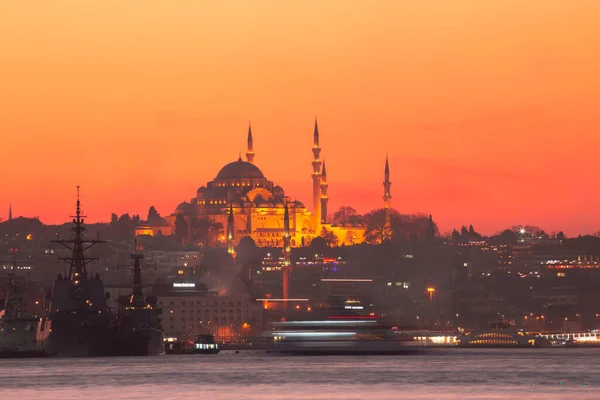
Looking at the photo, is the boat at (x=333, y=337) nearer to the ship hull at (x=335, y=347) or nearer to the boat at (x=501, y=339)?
the ship hull at (x=335, y=347)

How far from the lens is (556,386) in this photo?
72812 mm

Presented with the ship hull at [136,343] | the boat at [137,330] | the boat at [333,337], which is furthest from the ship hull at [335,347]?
the boat at [137,330]

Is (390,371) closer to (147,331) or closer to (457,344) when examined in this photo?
(147,331)

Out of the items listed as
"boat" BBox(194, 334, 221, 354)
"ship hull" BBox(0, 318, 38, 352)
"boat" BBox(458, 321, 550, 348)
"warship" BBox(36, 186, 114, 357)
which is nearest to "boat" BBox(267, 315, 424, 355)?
"warship" BBox(36, 186, 114, 357)

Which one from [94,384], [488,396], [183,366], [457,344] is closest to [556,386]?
[488,396]

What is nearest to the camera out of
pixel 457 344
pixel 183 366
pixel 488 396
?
pixel 488 396

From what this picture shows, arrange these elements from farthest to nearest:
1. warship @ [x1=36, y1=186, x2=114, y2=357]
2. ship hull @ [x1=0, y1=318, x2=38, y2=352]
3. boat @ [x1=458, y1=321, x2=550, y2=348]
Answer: boat @ [x1=458, y1=321, x2=550, y2=348]
ship hull @ [x1=0, y1=318, x2=38, y2=352]
warship @ [x1=36, y1=186, x2=114, y2=357]

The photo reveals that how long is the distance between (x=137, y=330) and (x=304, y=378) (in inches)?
1409

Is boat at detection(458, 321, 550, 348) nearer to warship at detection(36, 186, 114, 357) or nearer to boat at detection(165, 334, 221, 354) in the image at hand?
boat at detection(165, 334, 221, 354)

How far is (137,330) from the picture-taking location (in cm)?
11325

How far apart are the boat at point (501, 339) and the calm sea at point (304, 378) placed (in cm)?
5197

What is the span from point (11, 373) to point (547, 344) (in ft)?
276

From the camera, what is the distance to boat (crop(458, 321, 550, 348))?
157 metres

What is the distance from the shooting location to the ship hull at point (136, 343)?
364ft
